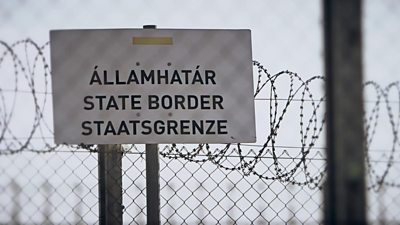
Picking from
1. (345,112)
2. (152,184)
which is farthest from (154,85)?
(345,112)

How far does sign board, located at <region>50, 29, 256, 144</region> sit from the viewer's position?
436 centimetres

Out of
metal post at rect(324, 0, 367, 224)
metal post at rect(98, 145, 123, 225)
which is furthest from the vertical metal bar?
metal post at rect(324, 0, 367, 224)

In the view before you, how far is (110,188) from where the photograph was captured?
432 centimetres

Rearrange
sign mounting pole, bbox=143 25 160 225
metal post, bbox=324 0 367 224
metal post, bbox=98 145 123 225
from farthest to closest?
sign mounting pole, bbox=143 25 160 225
metal post, bbox=98 145 123 225
metal post, bbox=324 0 367 224

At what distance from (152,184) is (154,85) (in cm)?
56

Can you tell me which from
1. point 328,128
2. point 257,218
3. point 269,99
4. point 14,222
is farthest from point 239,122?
point 328,128

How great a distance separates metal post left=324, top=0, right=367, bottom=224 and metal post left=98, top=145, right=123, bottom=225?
Result: 1.77 meters

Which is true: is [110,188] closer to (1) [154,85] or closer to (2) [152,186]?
(2) [152,186]

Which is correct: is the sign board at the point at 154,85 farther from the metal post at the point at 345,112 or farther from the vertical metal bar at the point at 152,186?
the metal post at the point at 345,112

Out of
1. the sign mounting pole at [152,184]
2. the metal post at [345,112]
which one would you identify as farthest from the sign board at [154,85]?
the metal post at [345,112]

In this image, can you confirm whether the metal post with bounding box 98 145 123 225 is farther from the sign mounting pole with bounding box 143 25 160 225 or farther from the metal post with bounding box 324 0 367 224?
the metal post with bounding box 324 0 367 224

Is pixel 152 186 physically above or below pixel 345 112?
below

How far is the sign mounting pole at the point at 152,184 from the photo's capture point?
4.47 metres

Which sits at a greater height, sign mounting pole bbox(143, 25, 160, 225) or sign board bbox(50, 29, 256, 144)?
sign board bbox(50, 29, 256, 144)
